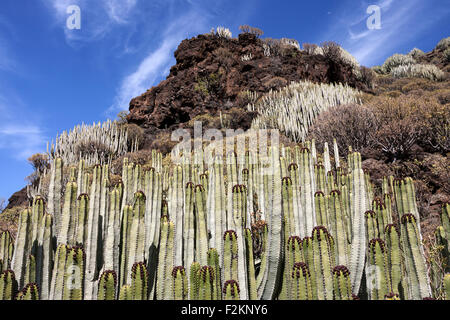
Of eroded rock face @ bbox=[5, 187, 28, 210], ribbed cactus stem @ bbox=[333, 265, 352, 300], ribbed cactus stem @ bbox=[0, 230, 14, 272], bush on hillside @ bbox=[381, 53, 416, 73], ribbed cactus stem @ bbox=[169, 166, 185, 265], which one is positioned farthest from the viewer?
bush on hillside @ bbox=[381, 53, 416, 73]

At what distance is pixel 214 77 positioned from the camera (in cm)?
1892

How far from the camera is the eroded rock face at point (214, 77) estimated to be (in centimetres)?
1803

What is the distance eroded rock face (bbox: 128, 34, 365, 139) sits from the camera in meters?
18.0

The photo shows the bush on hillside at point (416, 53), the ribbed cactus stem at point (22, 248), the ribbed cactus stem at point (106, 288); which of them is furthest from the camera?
the bush on hillside at point (416, 53)

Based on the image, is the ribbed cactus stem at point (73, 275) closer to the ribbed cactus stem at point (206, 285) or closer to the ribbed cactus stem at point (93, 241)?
the ribbed cactus stem at point (93, 241)

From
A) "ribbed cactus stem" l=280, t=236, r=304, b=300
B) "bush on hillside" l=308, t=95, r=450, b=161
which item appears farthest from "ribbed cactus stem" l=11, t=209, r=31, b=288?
"bush on hillside" l=308, t=95, r=450, b=161

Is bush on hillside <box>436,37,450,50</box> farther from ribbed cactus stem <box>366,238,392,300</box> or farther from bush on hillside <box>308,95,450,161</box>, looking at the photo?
ribbed cactus stem <box>366,238,392,300</box>


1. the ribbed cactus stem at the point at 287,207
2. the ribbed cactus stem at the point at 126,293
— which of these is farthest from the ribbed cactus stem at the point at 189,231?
the ribbed cactus stem at the point at 287,207

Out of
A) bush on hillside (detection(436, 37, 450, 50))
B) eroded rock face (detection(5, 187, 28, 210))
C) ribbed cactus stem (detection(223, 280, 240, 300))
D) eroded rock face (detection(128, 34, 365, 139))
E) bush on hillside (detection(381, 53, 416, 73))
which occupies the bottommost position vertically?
ribbed cactus stem (detection(223, 280, 240, 300))

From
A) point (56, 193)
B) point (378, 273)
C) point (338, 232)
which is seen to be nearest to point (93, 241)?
point (56, 193)

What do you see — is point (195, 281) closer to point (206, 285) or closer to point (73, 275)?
point (206, 285)

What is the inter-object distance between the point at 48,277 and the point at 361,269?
311 cm
